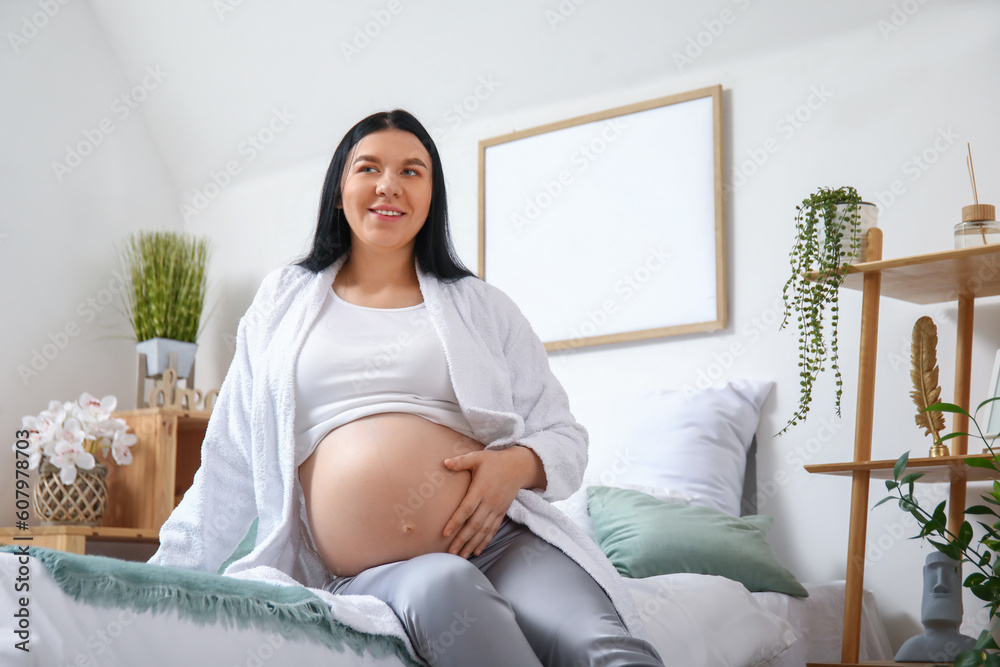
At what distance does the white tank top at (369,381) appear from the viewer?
4.70ft

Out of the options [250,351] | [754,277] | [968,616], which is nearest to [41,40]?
[250,351]

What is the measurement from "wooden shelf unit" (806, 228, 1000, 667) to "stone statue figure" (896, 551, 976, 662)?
0.06 metres

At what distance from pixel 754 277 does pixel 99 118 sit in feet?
8.07

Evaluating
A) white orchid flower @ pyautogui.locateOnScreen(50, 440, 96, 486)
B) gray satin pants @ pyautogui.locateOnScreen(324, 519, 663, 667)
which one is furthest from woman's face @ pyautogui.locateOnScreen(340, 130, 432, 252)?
white orchid flower @ pyautogui.locateOnScreen(50, 440, 96, 486)

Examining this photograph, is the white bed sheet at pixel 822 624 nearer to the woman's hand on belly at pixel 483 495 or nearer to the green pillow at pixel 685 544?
the green pillow at pixel 685 544

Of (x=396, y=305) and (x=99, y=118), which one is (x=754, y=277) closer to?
(x=396, y=305)

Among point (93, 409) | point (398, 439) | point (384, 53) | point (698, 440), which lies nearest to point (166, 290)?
Result: point (93, 409)

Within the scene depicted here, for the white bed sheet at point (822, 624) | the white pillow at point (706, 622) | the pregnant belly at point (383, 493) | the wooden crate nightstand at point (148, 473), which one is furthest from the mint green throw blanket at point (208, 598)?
the wooden crate nightstand at point (148, 473)

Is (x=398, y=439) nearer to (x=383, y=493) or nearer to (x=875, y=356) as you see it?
(x=383, y=493)

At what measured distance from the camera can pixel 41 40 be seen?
10.8 ft

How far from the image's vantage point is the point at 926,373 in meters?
2.06

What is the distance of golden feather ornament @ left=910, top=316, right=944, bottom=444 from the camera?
6.73ft

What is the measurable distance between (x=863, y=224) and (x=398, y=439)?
1341 mm

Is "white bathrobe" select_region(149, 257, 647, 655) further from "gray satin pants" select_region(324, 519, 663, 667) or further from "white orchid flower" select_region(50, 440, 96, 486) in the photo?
"white orchid flower" select_region(50, 440, 96, 486)
